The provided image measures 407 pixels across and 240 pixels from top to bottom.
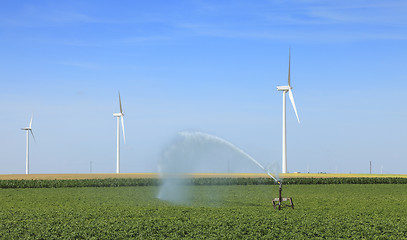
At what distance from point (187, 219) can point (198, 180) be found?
43029 millimetres

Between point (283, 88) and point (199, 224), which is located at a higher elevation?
point (283, 88)

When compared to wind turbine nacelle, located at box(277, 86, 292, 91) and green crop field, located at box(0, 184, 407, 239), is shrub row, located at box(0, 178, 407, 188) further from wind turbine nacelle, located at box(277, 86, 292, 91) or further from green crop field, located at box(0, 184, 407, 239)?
green crop field, located at box(0, 184, 407, 239)

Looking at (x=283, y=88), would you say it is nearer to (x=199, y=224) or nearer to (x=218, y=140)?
(x=218, y=140)

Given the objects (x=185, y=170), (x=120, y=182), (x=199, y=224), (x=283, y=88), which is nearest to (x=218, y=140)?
(x=185, y=170)

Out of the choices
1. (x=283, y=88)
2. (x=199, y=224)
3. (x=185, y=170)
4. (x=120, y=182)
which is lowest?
(x=120, y=182)

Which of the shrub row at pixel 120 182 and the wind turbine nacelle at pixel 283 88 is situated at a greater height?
the wind turbine nacelle at pixel 283 88

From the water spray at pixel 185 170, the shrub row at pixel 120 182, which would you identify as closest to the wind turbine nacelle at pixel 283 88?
the shrub row at pixel 120 182

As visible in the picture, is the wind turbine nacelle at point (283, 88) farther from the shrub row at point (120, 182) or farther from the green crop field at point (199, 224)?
the green crop field at point (199, 224)

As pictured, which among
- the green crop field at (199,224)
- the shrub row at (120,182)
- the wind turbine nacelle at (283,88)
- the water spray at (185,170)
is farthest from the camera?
the wind turbine nacelle at (283,88)

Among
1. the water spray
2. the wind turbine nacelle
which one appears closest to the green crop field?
the water spray

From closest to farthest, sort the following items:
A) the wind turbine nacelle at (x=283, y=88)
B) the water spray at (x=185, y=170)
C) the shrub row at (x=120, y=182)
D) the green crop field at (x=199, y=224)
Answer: the green crop field at (x=199, y=224) → the water spray at (x=185, y=170) → the shrub row at (x=120, y=182) → the wind turbine nacelle at (x=283, y=88)

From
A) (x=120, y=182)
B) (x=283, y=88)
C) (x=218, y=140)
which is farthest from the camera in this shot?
(x=283, y=88)

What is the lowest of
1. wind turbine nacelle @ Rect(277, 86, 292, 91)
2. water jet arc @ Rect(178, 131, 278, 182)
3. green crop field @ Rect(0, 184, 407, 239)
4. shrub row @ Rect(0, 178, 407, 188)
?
shrub row @ Rect(0, 178, 407, 188)

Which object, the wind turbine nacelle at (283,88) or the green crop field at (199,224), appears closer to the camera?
the green crop field at (199,224)
